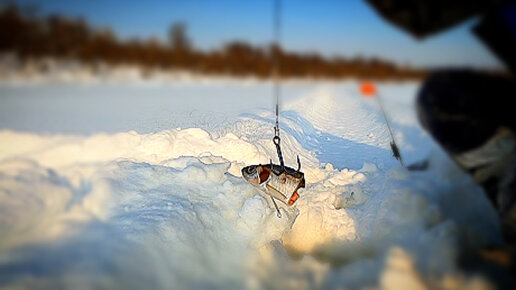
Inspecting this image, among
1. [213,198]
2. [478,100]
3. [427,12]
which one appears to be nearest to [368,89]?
[427,12]

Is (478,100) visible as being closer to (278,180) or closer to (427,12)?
(427,12)

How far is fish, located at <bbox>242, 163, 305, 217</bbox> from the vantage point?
244 centimetres

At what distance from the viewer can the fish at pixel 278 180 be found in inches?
96.2

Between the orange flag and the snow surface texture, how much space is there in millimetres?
115

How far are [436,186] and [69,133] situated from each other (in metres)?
2.84

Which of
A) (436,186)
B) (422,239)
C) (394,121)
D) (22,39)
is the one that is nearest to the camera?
(422,239)

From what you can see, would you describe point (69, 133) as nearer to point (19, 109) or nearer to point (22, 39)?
point (19, 109)

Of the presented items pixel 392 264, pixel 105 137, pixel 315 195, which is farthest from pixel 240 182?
pixel 392 264

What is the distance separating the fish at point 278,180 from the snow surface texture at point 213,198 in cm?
19

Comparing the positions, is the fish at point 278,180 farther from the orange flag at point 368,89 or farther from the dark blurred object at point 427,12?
the dark blurred object at point 427,12

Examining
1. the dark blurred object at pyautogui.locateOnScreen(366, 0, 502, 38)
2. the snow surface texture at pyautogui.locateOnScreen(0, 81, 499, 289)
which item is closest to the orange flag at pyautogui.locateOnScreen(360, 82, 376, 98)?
the snow surface texture at pyautogui.locateOnScreen(0, 81, 499, 289)

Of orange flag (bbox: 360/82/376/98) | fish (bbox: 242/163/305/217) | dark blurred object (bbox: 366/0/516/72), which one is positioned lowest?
fish (bbox: 242/163/305/217)

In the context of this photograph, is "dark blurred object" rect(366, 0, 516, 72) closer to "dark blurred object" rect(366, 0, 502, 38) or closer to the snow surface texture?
"dark blurred object" rect(366, 0, 502, 38)

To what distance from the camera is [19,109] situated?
9.01ft
